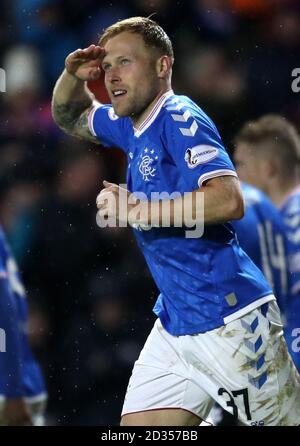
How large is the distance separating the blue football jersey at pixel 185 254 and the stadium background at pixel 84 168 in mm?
1341

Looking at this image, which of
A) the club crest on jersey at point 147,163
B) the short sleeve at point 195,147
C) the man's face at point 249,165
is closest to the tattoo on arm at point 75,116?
the club crest on jersey at point 147,163

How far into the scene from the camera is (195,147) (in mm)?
3129

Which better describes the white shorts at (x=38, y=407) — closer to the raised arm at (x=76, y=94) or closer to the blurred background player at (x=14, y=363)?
the blurred background player at (x=14, y=363)

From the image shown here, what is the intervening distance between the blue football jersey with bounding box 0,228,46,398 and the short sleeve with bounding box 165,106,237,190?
128 cm

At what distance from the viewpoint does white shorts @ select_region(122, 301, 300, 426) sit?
3270 mm

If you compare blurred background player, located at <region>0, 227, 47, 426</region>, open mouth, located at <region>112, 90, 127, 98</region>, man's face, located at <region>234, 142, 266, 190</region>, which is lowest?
blurred background player, located at <region>0, 227, 47, 426</region>

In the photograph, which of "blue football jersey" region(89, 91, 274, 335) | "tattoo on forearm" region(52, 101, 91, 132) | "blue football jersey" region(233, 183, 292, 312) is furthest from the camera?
"blue football jersey" region(233, 183, 292, 312)

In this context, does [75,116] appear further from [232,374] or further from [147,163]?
[232,374]

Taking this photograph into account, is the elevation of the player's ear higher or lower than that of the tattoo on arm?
higher

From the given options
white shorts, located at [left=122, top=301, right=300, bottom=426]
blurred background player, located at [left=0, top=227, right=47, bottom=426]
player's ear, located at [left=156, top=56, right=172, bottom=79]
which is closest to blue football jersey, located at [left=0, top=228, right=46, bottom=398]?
blurred background player, located at [left=0, top=227, right=47, bottom=426]

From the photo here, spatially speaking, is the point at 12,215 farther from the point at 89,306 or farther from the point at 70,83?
the point at 70,83

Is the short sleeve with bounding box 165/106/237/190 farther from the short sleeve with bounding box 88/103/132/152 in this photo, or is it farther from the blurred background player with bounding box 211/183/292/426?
the blurred background player with bounding box 211/183/292/426

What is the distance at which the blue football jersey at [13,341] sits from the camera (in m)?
4.25

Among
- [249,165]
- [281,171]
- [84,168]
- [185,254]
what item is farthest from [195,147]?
[281,171]
